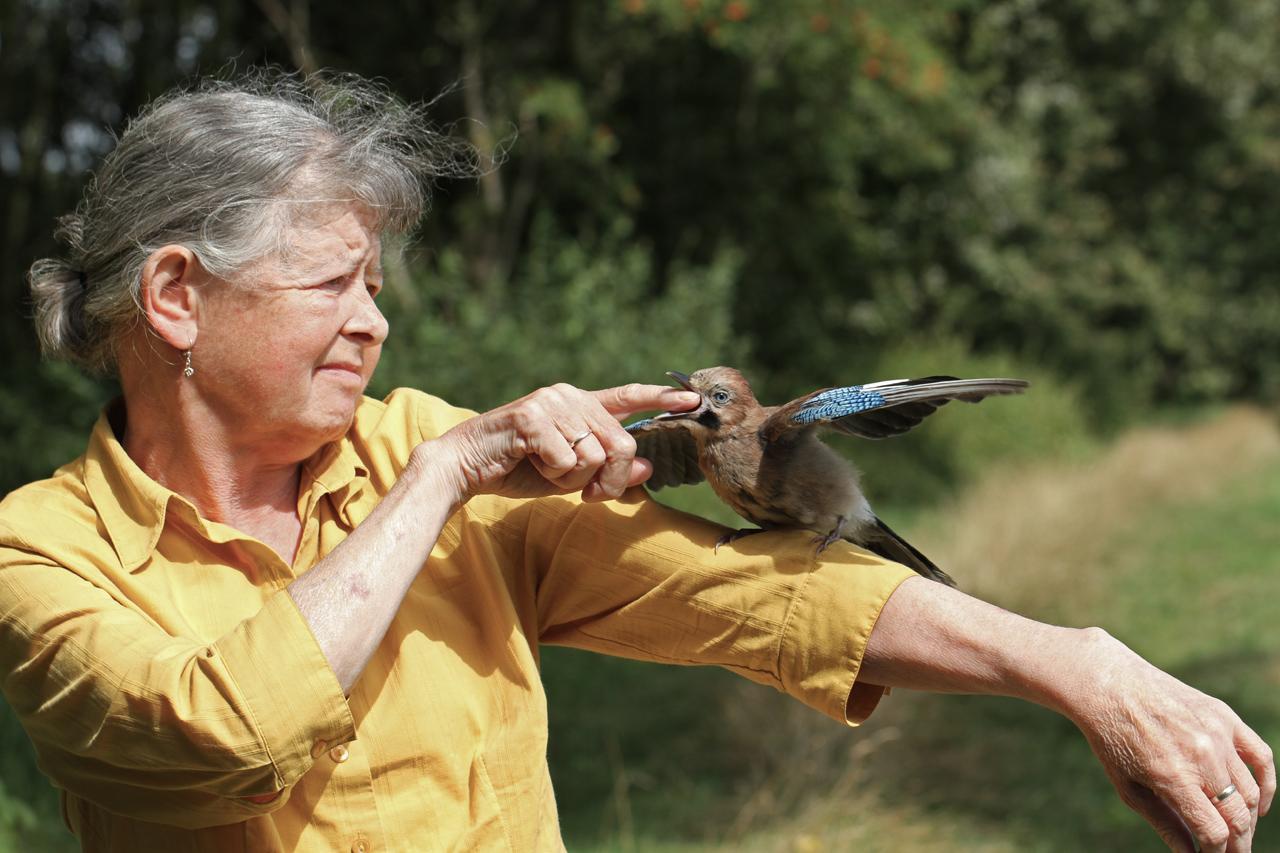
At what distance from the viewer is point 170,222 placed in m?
2.16

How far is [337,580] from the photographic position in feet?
6.00

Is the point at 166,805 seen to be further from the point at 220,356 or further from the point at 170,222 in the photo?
the point at 170,222

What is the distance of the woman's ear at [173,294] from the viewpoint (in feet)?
7.10

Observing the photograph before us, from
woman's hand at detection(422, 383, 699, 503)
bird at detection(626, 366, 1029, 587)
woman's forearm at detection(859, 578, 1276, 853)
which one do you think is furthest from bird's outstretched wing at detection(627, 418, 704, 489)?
woman's forearm at detection(859, 578, 1276, 853)

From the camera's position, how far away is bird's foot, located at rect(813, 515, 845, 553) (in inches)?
87.1

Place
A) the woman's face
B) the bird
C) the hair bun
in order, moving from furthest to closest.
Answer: the bird, the hair bun, the woman's face

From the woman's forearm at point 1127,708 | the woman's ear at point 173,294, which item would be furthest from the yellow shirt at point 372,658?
the woman's ear at point 173,294


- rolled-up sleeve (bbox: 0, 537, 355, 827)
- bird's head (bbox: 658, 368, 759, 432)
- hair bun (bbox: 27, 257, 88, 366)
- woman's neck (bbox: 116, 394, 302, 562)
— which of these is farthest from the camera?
bird's head (bbox: 658, 368, 759, 432)

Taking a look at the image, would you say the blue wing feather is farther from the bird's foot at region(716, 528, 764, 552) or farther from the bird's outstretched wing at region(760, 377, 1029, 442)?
the bird's foot at region(716, 528, 764, 552)

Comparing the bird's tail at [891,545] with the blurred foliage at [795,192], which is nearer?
the bird's tail at [891,545]

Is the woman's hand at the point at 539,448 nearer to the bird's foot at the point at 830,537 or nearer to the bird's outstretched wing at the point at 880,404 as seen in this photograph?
the bird's foot at the point at 830,537

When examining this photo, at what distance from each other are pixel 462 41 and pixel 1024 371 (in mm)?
9492

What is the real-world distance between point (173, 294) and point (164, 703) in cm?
77

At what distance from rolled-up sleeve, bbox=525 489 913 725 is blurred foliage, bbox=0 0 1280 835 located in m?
3.13
